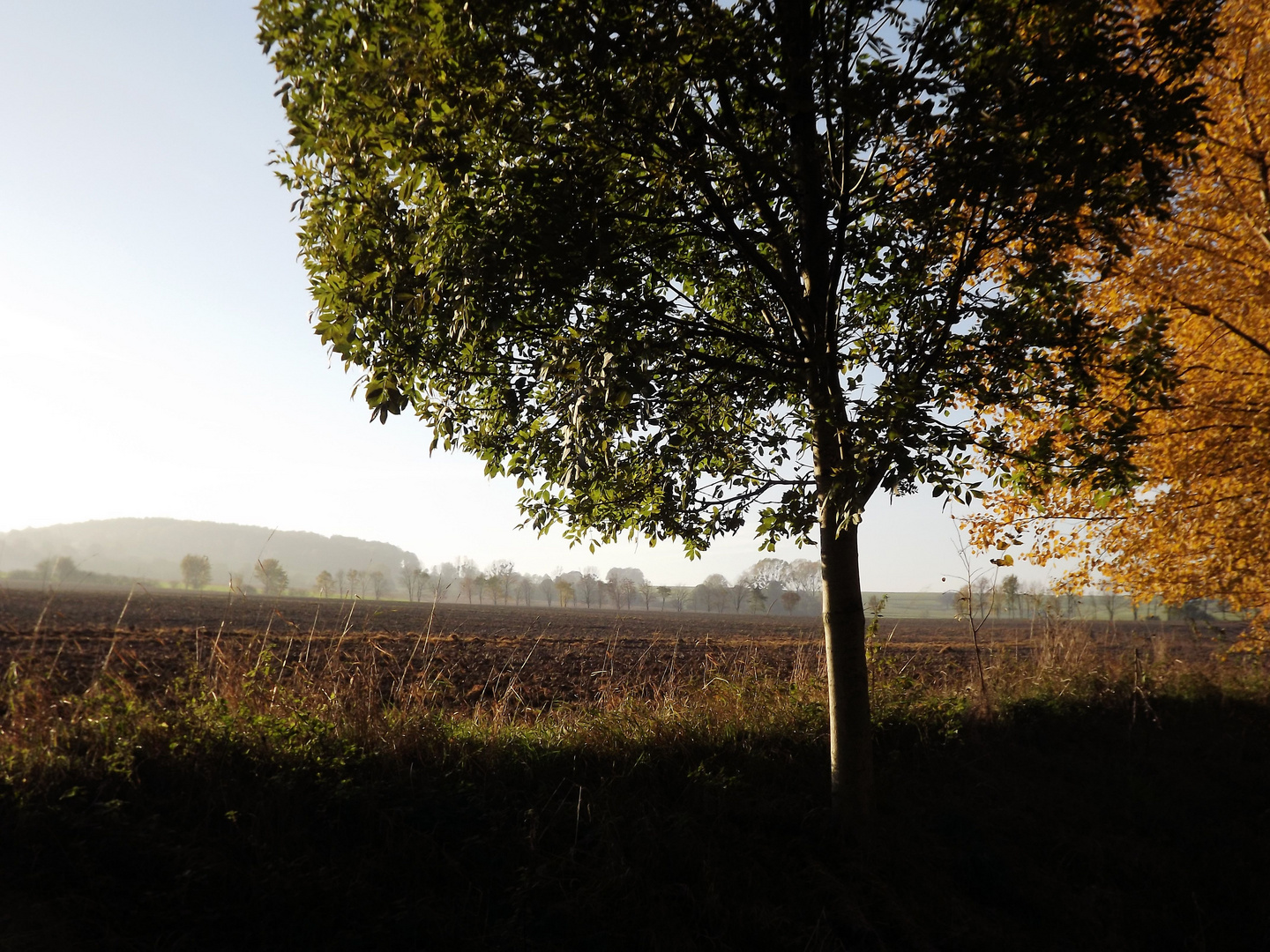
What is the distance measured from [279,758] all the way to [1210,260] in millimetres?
12371

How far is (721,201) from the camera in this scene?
497cm

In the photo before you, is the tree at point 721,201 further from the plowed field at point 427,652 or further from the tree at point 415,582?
the tree at point 415,582

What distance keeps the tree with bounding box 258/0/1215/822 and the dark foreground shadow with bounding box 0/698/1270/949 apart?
774 mm

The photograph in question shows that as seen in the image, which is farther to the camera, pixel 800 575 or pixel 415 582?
pixel 800 575

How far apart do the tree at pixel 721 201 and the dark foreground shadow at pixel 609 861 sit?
77cm

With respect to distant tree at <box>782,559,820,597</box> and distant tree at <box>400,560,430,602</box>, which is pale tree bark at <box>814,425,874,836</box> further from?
distant tree at <box>782,559,820,597</box>

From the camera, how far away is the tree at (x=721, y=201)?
13.2ft

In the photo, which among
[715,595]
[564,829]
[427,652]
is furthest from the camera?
[715,595]

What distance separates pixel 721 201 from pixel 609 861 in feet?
15.4

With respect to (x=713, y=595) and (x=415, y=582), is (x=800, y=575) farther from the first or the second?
(x=415, y=582)

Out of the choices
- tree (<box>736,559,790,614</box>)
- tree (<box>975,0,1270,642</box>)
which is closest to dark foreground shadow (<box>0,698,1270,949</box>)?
tree (<box>975,0,1270,642</box>)

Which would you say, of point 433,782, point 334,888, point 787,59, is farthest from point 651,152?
point 334,888

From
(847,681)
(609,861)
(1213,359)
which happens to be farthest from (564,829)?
(1213,359)

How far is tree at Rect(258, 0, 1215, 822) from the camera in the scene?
4.03 m
